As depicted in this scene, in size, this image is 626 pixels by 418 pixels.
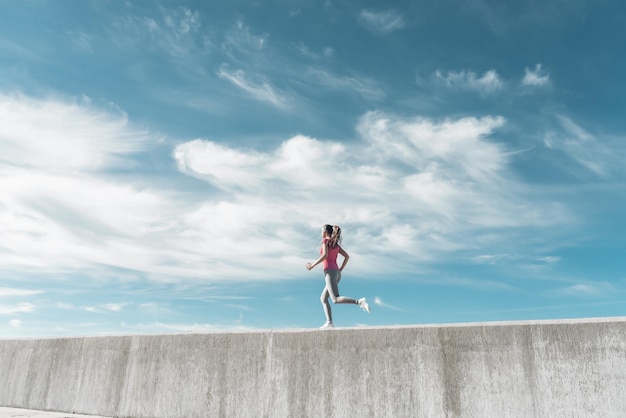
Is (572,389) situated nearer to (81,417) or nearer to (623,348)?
(623,348)

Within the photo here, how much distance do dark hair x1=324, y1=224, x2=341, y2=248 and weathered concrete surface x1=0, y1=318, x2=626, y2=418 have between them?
2.25 metres

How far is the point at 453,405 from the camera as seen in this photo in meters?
5.66

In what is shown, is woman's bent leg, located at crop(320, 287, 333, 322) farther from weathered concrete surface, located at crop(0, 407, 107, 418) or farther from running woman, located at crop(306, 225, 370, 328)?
weathered concrete surface, located at crop(0, 407, 107, 418)

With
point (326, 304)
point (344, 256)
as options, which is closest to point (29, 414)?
point (326, 304)

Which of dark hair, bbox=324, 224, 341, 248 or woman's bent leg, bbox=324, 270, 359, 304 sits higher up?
dark hair, bbox=324, 224, 341, 248

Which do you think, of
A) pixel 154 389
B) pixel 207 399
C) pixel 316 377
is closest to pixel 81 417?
pixel 154 389

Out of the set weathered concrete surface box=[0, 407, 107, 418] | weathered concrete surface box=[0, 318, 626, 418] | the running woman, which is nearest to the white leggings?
the running woman

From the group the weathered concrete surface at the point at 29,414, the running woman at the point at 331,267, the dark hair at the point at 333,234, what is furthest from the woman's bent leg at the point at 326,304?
the weathered concrete surface at the point at 29,414

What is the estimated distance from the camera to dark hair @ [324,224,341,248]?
8.63 metres

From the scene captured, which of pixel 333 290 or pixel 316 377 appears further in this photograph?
pixel 333 290

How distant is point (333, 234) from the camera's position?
870cm

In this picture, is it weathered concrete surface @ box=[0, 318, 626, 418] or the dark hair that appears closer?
weathered concrete surface @ box=[0, 318, 626, 418]

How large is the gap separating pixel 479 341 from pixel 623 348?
4.70 ft

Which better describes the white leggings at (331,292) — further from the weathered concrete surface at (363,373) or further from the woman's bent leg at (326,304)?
the weathered concrete surface at (363,373)
